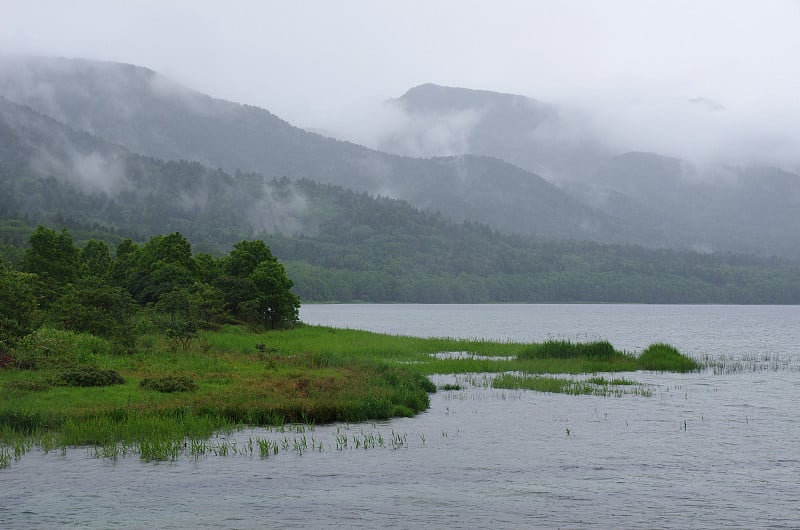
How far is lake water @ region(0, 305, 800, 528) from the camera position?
2498cm

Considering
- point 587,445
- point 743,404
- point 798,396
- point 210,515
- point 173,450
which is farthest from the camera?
point 798,396

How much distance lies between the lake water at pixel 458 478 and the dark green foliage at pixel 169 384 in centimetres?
846

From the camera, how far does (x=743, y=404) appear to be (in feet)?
166

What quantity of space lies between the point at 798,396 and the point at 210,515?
4607cm

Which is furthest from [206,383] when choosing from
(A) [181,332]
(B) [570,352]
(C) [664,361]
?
(C) [664,361]

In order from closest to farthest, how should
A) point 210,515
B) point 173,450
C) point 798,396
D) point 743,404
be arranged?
point 210,515 → point 173,450 → point 743,404 → point 798,396

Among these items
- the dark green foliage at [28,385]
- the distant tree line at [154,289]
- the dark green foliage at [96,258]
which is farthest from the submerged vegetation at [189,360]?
the dark green foliage at [96,258]

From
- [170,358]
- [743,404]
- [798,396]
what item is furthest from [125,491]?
[798,396]

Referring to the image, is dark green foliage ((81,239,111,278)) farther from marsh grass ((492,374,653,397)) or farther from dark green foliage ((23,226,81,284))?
marsh grass ((492,374,653,397))

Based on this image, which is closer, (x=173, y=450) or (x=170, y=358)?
(x=173, y=450)

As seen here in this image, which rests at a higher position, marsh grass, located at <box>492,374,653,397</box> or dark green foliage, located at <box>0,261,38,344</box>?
dark green foliage, located at <box>0,261,38,344</box>

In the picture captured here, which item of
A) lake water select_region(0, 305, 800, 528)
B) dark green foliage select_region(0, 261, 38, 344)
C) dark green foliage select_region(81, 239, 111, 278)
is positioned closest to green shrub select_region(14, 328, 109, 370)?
dark green foliage select_region(0, 261, 38, 344)

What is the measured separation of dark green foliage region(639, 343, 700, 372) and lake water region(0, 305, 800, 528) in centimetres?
2721

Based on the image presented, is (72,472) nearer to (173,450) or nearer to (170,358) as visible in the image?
(173,450)
